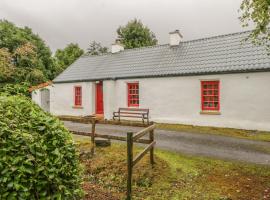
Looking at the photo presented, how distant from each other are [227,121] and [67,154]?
44.2ft

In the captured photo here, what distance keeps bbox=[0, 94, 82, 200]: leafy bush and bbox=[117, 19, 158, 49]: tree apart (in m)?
39.6

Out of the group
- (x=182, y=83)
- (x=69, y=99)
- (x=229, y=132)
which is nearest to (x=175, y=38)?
(x=182, y=83)

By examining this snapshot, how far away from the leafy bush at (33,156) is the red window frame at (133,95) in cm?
1579

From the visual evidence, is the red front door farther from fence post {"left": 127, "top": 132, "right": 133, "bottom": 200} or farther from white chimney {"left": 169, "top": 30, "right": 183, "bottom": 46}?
fence post {"left": 127, "top": 132, "right": 133, "bottom": 200}

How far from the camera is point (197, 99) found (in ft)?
54.4

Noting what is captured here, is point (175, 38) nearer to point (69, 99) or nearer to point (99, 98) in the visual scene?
point (99, 98)

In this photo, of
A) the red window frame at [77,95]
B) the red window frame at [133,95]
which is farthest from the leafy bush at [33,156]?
the red window frame at [77,95]

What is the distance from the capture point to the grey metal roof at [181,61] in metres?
15.5

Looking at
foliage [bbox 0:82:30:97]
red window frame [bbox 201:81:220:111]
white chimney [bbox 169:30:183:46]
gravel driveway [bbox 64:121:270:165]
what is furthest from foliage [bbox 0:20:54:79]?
foliage [bbox 0:82:30:97]

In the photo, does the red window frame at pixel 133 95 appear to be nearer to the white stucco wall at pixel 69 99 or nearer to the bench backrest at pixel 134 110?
the bench backrest at pixel 134 110

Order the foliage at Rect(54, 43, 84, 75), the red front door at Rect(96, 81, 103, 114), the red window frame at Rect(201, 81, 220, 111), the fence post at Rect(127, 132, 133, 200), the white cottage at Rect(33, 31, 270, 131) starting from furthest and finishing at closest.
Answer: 1. the foliage at Rect(54, 43, 84, 75)
2. the red front door at Rect(96, 81, 103, 114)
3. the red window frame at Rect(201, 81, 220, 111)
4. the white cottage at Rect(33, 31, 270, 131)
5. the fence post at Rect(127, 132, 133, 200)

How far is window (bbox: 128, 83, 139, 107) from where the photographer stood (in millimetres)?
19625

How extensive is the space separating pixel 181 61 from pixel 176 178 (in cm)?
1243

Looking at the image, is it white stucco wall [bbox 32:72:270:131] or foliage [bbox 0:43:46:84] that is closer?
foliage [bbox 0:43:46:84]
